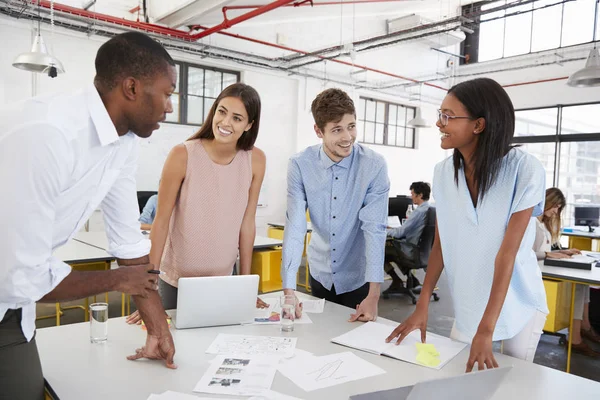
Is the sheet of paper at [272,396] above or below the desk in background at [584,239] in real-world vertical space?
above

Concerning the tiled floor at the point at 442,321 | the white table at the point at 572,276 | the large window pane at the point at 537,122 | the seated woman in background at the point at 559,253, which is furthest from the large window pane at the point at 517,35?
the white table at the point at 572,276

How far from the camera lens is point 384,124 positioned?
10375 millimetres

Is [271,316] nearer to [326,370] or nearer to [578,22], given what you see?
[326,370]

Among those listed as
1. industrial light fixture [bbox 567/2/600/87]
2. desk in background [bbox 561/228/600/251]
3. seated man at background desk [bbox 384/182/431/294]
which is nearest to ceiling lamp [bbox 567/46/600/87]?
industrial light fixture [bbox 567/2/600/87]

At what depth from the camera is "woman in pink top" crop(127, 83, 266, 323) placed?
1716 mm

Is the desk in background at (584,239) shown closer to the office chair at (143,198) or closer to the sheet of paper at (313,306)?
the office chair at (143,198)

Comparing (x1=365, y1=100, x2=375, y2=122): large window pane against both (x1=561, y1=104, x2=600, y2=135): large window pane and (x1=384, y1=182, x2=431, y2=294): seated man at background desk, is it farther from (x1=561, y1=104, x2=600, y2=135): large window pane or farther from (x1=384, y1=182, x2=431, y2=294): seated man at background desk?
(x1=384, y1=182, x2=431, y2=294): seated man at background desk

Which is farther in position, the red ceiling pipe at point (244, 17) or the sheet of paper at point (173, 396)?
the red ceiling pipe at point (244, 17)

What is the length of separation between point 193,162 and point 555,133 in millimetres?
9440

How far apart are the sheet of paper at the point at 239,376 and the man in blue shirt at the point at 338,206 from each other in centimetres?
49

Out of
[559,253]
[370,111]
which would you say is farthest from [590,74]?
[370,111]

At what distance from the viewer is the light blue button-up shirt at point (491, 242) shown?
136 centimetres

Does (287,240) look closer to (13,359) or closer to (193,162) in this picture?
(193,162)

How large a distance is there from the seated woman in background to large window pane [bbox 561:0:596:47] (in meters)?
6.16
